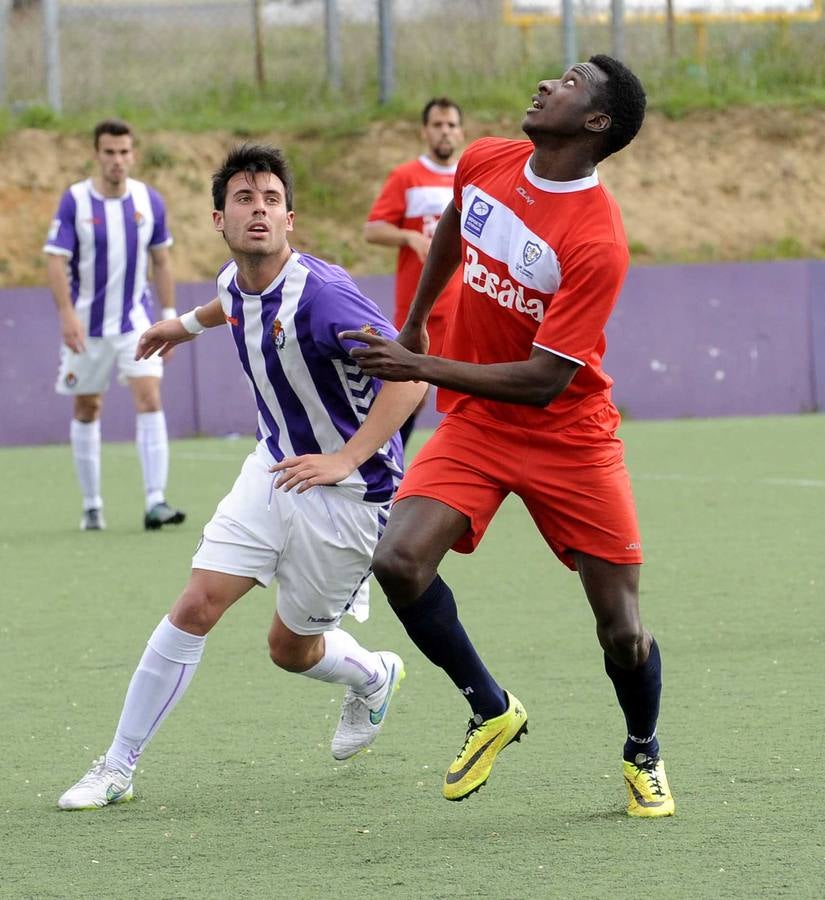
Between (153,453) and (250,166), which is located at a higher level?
(250,166)

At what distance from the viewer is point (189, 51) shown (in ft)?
69.7

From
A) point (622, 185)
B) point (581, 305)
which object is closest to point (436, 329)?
point (581, 305)

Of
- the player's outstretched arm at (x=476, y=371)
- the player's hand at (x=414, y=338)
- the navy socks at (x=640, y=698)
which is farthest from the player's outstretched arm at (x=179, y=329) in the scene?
the navy socks at (x=640, y=698)

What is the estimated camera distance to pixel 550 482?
4.38 m

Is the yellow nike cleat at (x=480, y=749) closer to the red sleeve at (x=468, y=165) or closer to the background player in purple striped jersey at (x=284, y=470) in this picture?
the background player in purple striped jersey at (x=284, y=470)

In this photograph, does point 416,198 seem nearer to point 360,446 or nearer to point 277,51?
point 360,446

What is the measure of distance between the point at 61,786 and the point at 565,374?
1.71 metres

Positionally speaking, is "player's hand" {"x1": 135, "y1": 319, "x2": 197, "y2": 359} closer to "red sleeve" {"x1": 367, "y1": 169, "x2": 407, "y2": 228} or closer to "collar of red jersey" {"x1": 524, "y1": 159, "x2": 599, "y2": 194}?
"collar of red jersey" {"x1": 524, "y1": 159, "x2": 599, "y2": 194}

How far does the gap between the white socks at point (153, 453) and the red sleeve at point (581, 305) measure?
5857 millimetres

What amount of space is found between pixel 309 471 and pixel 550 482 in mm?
590

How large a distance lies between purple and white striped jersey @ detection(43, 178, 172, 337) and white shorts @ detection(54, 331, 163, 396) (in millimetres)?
60

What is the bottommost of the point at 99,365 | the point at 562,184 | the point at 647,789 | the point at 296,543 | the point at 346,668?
the point at 99,365

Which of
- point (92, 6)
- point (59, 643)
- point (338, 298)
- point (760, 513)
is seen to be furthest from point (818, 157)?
point (338, 298)

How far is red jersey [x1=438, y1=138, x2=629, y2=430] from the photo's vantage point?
13.7ft
